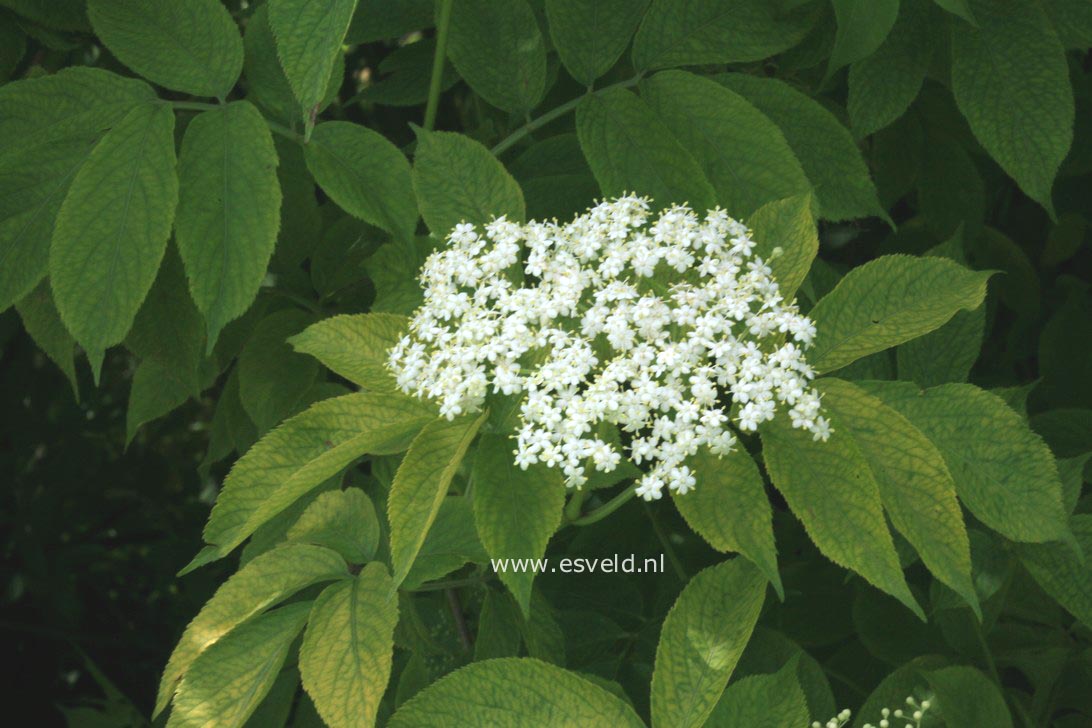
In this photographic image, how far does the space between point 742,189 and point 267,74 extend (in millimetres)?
809

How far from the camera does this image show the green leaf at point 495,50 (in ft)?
6.93

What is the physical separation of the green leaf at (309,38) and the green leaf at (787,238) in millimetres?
629

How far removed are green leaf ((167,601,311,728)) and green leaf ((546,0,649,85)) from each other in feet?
3.25

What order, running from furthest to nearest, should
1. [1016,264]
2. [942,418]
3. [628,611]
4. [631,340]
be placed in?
[1016,264] → [628,611] → [942,418] → [631,340]

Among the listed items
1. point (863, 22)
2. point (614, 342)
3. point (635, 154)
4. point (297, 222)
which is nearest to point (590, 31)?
point (635, 154)

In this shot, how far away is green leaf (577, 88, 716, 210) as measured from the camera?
1.87 m

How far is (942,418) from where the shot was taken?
5.48ft

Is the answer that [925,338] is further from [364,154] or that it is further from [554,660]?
[364,154]

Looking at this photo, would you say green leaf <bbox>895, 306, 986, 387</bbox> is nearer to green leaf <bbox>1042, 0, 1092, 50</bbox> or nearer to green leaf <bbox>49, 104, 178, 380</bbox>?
green leaf <bbox>1042, 0, 1092, 50</bbox>

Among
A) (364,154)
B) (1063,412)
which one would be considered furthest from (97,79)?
(1063,412)

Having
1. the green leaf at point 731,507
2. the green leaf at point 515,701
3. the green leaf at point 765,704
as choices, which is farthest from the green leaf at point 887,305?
the green leaf at point 515,701

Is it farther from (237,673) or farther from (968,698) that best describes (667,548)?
(237,673)

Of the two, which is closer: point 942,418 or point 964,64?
point 942,418

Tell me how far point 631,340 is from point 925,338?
792 mm
